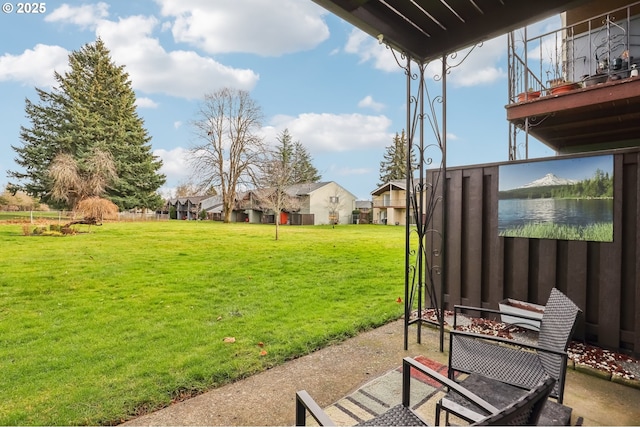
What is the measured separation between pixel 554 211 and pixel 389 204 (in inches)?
1034

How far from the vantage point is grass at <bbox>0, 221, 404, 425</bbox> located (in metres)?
2.47

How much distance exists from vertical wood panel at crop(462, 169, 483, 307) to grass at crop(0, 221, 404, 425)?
104 cm

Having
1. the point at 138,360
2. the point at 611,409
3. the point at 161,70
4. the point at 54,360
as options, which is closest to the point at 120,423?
the point at 138,360

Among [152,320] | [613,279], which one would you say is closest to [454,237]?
[613,279]

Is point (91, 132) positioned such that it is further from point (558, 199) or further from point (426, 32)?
point (558, 199)

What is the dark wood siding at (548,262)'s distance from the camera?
308cm

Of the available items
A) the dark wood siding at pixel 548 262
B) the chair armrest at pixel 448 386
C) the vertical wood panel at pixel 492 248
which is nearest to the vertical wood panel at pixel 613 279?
the dark wood siding at pixel 548 262

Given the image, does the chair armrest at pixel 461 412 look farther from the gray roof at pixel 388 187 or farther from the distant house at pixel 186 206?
the distant house at pixel 186 206

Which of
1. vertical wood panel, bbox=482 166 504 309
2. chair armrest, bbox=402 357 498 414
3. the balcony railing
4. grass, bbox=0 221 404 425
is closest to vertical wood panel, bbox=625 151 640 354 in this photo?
vertical wood panel, bbox=482 166 504 309

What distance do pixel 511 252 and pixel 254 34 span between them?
568 centimetres

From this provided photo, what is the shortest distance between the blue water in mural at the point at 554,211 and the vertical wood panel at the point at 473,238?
0.92 feet

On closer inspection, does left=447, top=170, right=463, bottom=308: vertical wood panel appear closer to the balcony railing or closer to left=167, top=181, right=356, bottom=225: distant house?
the balcony railing

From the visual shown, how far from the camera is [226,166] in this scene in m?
27.2

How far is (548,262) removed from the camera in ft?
11.8
